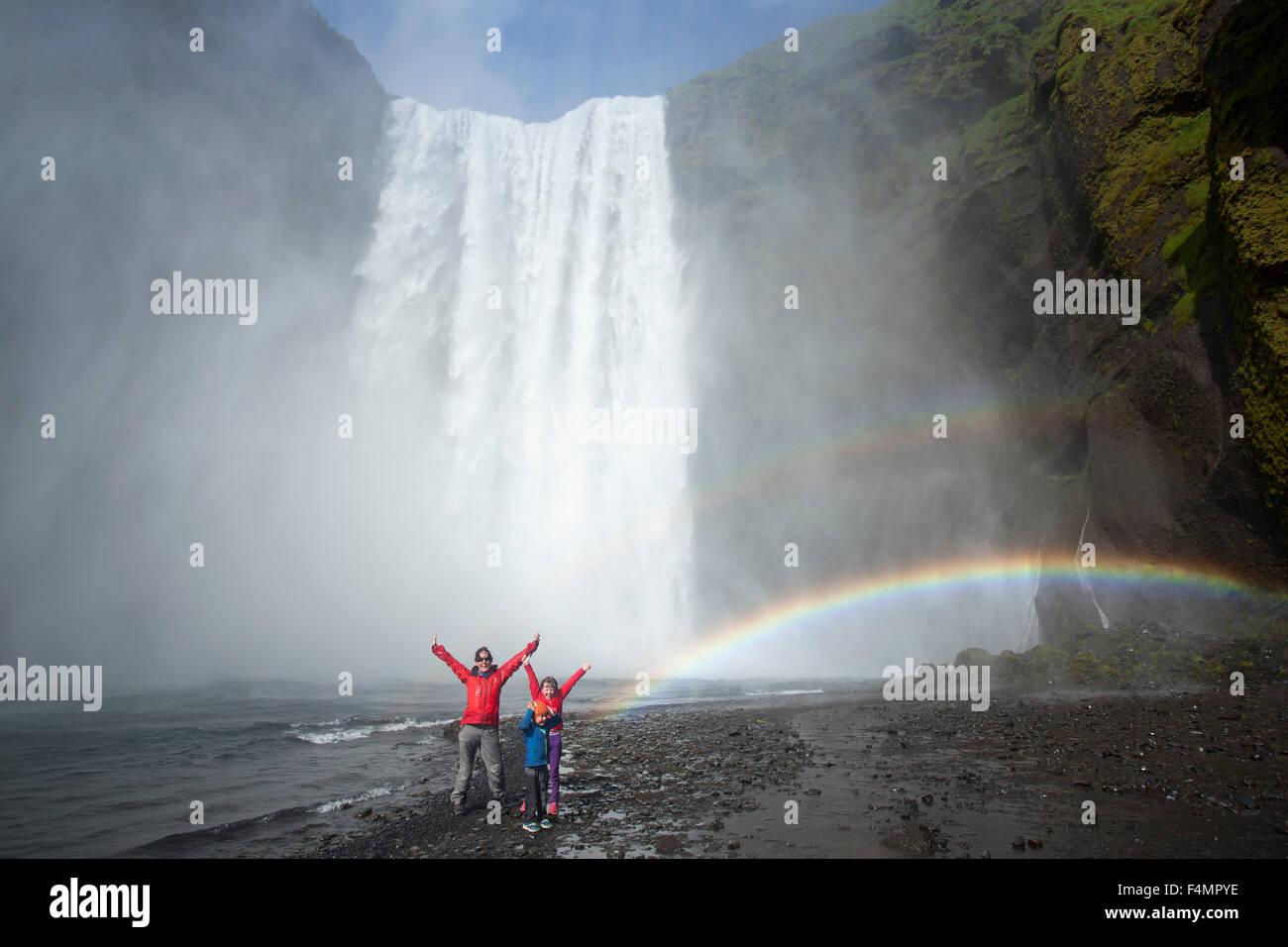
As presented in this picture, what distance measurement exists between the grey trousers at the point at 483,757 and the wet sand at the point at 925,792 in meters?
0.40

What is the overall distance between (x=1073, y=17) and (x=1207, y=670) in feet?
81.0

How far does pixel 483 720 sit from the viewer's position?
905cm

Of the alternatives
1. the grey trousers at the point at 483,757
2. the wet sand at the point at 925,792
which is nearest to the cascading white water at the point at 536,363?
the wet sand at the point at 925,792

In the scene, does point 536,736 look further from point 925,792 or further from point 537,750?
point 925,792

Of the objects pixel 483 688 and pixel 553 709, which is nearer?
pixel 553 709

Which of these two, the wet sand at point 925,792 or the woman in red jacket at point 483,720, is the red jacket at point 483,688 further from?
the wet sand at point 925,792

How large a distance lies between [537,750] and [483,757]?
111 centimetres

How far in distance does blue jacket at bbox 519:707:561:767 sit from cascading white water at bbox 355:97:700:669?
35.1 metres

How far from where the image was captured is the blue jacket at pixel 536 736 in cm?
845

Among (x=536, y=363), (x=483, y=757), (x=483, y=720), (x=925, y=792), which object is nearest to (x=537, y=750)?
(x=483, y=720)

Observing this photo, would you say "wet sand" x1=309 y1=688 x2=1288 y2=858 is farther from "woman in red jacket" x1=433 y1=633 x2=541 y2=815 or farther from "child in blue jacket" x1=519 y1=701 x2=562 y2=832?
"woman in red jacket" x1=433 y1=633 x2=541 y2=815
